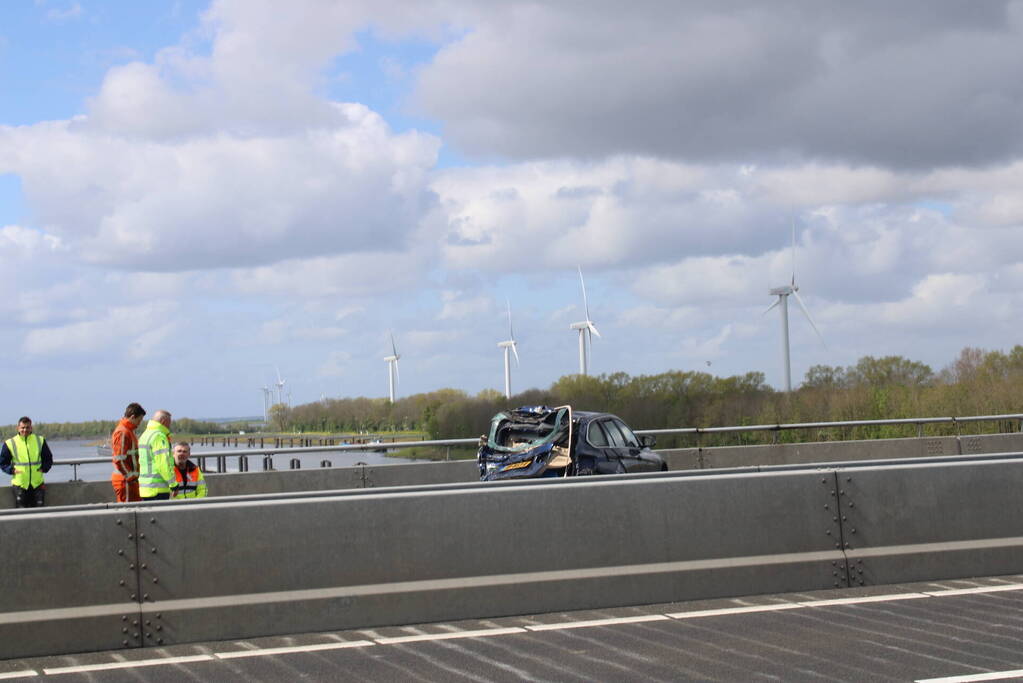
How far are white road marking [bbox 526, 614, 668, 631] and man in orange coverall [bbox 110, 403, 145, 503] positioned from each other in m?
7.23

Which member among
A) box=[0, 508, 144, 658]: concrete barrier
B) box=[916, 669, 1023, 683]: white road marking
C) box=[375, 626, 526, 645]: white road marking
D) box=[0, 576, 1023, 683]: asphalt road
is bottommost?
box=[916, 669, 1023, 683]: white road marking

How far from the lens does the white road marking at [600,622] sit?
29.1 ft

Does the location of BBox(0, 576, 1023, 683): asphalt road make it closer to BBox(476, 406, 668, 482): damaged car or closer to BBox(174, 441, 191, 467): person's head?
BBox(174, 441, 191, 467): person's head

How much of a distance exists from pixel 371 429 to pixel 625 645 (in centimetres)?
15331

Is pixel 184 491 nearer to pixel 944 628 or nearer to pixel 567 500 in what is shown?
pixel 567 500

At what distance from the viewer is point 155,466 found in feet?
41.1

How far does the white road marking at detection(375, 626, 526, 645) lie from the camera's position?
8602 millimetres

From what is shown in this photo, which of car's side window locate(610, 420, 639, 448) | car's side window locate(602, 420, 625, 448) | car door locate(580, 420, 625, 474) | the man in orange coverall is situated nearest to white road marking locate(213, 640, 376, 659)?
the man in orange coverall

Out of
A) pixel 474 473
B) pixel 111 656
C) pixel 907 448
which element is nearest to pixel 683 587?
pixel 111 656

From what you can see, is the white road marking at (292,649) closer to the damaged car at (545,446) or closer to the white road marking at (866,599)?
the white road marking at (866,599)

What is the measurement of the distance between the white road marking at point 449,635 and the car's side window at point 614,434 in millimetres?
9028

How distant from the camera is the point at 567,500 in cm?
962

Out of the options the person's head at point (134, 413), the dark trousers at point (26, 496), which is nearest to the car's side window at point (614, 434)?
the person's head at point (134, 413)

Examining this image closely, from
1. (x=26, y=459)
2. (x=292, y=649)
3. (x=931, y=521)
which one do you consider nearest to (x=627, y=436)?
(x=931, y=521)
